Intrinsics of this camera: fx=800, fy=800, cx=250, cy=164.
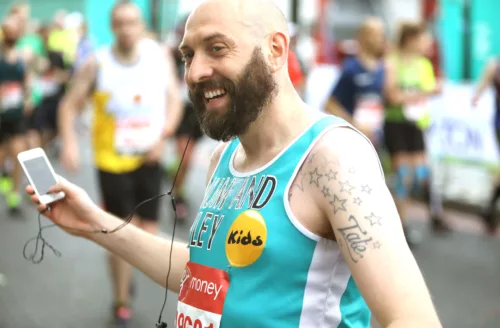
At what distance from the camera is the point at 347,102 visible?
24.2 feet

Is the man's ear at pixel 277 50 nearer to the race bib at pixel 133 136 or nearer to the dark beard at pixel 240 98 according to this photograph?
the dark beard at pixel 240 98

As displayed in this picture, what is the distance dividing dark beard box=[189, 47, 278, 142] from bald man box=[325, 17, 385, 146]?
5.41 meters

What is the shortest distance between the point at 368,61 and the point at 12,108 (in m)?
Result: 3.96

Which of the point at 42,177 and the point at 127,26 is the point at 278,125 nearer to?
the point at 42,177

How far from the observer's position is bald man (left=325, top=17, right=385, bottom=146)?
725 cm

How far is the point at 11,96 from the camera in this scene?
8.73 m

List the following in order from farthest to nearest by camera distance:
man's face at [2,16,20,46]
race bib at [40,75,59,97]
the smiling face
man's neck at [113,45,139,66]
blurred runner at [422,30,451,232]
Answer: race bib at [40,75,59,97] → man's face at [2,16,20,46] → blurred runner at [422,30,451,232] → man's neck at [113,45,139,66] → the smiling face

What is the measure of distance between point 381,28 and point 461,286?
2.47m

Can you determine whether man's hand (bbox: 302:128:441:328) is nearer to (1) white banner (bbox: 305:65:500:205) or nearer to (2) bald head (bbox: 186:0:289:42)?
(2) bald head (bbox: 186:0:289:42)

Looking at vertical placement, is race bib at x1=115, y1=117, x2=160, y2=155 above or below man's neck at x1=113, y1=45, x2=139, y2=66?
below

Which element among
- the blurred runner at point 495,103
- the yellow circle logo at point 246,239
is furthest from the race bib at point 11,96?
the yellow circle logo at point 246,239

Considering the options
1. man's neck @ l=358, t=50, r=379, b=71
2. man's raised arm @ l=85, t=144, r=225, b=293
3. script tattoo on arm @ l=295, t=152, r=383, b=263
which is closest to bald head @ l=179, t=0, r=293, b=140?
script tattoo on arm @ l=295, t=152, r=383, b=263

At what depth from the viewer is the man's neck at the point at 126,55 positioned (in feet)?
17.2

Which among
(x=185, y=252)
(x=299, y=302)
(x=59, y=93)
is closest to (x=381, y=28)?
(x=185, y=252)
